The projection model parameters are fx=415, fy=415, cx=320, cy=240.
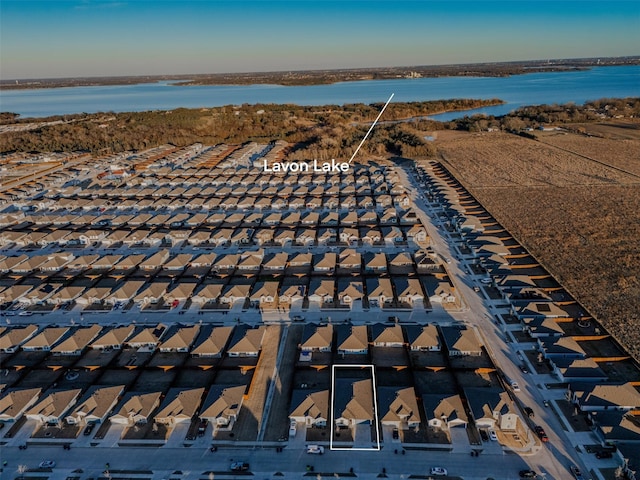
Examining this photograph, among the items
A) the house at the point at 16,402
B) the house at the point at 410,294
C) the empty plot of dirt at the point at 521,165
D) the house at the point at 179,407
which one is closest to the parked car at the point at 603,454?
the house at the point at 410,294

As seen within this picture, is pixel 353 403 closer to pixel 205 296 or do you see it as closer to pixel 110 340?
pixel 205 296

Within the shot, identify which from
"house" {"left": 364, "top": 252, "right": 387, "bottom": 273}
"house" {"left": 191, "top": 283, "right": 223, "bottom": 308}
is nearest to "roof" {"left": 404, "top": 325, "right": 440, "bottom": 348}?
"house" {"left": 364, "top": 252, "right": 387, "bottom": 273}

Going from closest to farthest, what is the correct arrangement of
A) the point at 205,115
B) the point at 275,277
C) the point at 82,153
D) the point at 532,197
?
the point at 275,277, the point at 532,197, the point at 82,153, the point at 205,115

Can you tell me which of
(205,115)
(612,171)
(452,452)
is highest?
(205,115)

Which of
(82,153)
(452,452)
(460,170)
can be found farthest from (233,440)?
(82,153)

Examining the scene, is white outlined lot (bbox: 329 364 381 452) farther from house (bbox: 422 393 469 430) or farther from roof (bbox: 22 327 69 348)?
roof (bbox: 22 327 69 348)

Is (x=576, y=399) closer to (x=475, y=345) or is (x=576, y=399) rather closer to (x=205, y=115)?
(x=475, y=345)

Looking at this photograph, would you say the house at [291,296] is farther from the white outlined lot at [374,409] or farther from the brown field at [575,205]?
the brown field at [575,205]
